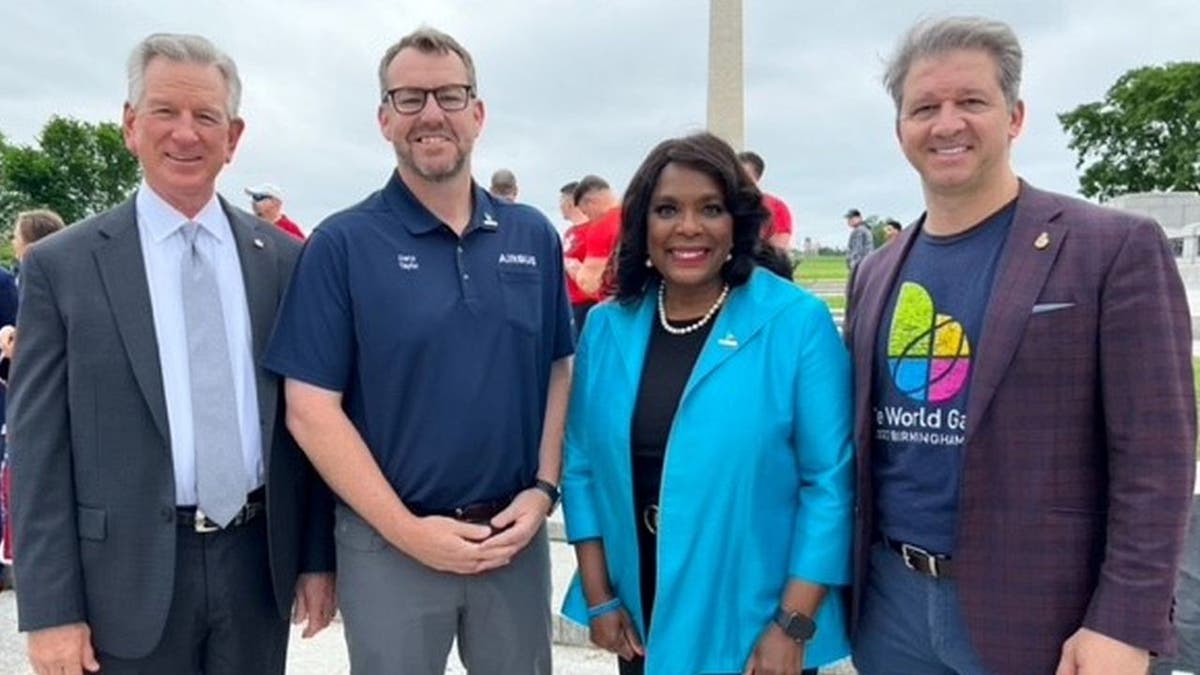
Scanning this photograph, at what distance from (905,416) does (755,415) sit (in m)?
0.38

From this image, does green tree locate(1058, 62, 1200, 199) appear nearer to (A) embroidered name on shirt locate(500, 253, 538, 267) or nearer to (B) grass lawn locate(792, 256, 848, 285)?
(B) grass lawn locate(792, 256, 848, 285)

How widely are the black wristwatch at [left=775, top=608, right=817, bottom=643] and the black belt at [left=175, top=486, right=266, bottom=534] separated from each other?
1.50m

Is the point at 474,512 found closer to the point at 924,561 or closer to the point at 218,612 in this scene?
the point at 218,612

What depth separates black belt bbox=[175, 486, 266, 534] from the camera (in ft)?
8.06

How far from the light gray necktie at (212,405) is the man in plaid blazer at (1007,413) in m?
1.72

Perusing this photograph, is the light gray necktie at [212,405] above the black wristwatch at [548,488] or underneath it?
above

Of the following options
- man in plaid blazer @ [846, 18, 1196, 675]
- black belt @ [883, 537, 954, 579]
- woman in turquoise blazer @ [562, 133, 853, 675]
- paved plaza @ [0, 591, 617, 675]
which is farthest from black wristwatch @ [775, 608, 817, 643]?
paved plaza @ [0, 591, 617, 675]

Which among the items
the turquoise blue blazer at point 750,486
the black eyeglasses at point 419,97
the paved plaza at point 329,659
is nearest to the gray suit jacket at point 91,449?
the black eyeglasses at point 419,97

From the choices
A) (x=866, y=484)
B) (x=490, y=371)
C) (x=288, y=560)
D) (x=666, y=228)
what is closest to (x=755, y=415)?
(x=866, y=484)

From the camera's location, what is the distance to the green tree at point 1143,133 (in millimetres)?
48562

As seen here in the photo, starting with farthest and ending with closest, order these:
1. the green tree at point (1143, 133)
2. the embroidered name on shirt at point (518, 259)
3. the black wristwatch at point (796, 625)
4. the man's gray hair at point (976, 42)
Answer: the green tree at point (1143, 133) → the embroidered name on shirt at point (518, 259) → the black wristwatch at point (796, 625) → the man's gray hair at point (976, 42)

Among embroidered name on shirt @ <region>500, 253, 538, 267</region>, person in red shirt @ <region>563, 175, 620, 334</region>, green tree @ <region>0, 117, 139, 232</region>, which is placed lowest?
embroidered name on shirt @ <region>500, 253, 538, 267</region>

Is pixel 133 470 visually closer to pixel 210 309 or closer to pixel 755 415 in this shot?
pixel 210 309

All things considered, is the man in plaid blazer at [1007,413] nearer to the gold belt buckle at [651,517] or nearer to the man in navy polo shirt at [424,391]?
the gold belt buckle at [651,517]
